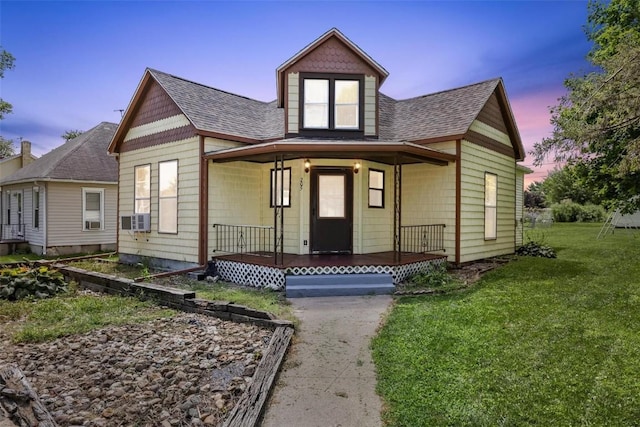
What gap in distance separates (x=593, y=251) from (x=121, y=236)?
618 inches

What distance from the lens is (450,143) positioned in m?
9.82

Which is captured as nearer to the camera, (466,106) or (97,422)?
(97,422)

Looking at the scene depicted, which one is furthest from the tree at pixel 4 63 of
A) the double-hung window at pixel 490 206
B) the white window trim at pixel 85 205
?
the double-hung window at pixel 490 206

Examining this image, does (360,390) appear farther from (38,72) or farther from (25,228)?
(38,72)

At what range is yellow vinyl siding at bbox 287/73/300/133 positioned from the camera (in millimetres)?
9961

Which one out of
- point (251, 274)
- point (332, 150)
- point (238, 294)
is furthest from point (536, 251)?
point (238, 294)

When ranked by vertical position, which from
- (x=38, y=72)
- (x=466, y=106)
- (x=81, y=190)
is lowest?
(x=81, y=190)

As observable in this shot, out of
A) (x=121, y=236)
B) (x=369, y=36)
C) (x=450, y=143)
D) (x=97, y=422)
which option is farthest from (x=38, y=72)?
(x=97, y=422)

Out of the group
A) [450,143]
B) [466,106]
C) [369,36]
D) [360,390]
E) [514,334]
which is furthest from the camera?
[369,36]

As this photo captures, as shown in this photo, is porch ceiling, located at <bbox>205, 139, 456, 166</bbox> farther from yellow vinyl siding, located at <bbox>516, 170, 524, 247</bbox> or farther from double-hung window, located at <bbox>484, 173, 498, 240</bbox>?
yellow vinyl siding, located at <bbox>516, 170, 524, 247</bbox>

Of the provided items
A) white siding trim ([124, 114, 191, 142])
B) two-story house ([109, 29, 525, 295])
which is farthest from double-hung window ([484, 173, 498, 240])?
white siding trim ([124, 114, 191, 142])

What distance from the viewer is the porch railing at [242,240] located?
31.9ft

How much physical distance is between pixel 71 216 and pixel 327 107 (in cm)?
1157

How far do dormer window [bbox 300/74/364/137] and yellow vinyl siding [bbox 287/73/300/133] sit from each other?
0.44ft
